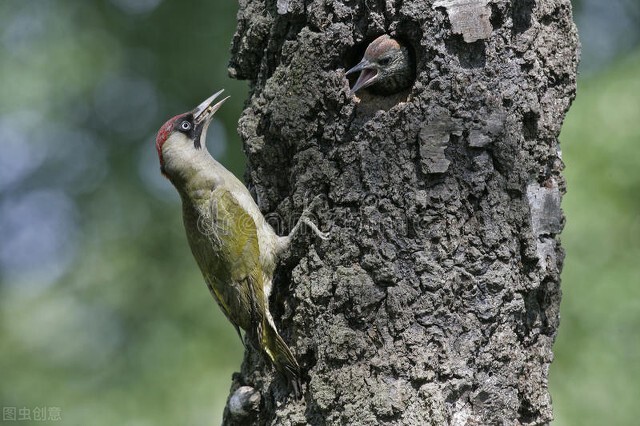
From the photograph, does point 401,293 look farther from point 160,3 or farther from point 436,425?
point 160,3

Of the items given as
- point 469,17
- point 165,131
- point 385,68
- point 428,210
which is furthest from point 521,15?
point 165,131

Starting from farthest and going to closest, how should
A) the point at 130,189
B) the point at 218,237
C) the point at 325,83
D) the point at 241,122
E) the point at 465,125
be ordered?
the point at 130,189 → the point at 218,237 → the point at 241,122 → the point at 325,83 → the point at 465,125

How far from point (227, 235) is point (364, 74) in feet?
4.13

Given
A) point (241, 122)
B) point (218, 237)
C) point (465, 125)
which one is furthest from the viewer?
point (218, 237)

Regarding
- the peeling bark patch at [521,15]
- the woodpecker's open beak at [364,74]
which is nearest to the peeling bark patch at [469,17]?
the peeling bark patch at [521,15]

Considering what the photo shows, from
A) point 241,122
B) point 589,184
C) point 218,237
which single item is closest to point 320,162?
point 241,122

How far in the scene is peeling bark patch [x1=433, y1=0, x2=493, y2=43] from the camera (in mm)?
3361

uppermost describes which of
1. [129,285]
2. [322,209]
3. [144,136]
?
[144,136]

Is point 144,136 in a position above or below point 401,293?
above

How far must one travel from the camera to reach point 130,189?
309 inches

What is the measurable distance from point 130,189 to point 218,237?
12.1ft

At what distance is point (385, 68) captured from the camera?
3414 mm

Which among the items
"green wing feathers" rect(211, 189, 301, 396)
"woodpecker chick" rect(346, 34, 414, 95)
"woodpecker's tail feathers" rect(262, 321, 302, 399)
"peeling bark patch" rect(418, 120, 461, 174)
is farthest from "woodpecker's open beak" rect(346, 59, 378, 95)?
"woodpecker's tail feathers" rect(262, 321, 302, 399)

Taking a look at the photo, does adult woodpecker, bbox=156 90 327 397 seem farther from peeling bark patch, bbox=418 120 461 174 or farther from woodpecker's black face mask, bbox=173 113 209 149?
peeling bark patch, bbox=418 120 461 174
